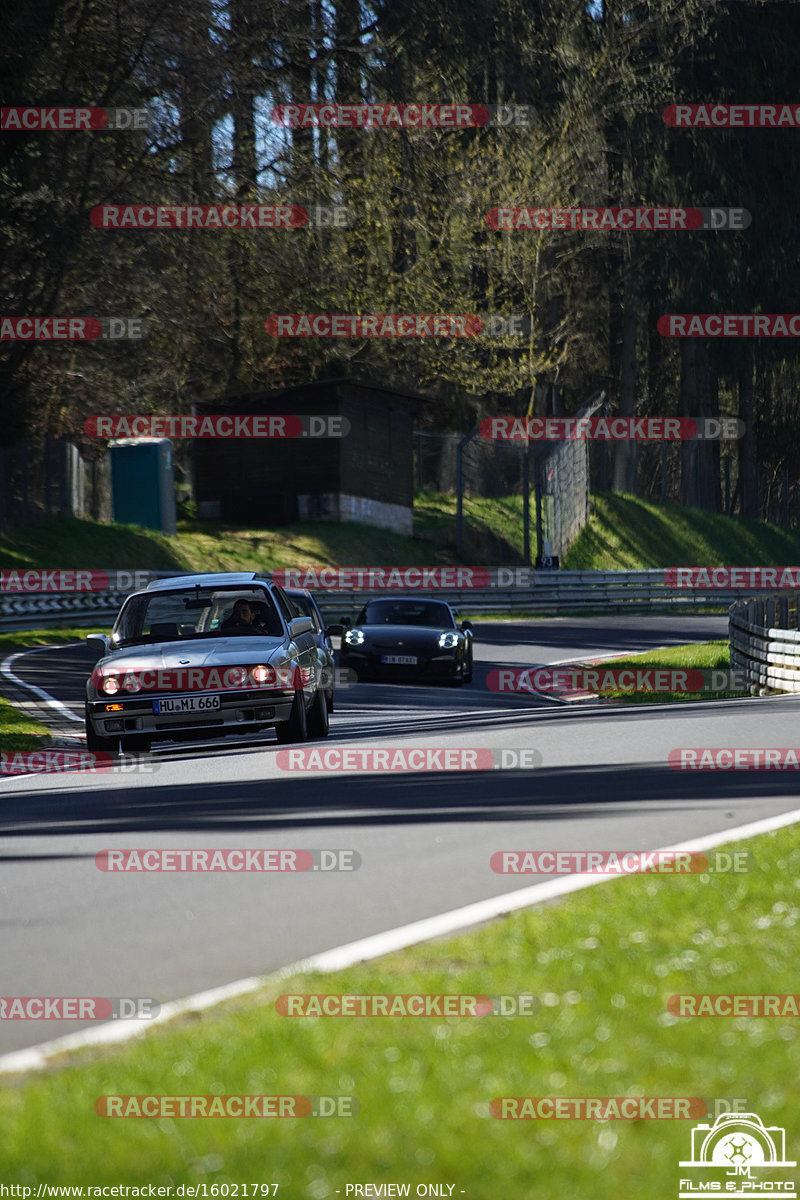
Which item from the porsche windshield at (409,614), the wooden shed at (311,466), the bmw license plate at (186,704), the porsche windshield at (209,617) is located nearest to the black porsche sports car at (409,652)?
the porsche windshield at (409,614)

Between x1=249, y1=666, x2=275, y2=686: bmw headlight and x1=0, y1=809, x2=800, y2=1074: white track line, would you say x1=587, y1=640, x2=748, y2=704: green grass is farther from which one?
x1=0, y1=809, x2=800, y2=1074: white track line

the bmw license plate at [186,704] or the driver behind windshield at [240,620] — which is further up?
the driver behind windshield at [240,620]

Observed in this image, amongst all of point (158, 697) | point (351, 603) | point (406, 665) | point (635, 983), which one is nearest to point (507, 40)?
point (351, 603)

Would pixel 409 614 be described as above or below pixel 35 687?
above

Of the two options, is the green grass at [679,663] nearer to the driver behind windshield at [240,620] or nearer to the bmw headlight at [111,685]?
the driver behind windshield at [240,620]

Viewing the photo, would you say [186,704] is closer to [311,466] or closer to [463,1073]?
[463,1073]

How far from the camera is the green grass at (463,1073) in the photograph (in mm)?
4023

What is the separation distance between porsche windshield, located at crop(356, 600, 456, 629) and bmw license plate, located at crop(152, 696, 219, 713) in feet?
38.1

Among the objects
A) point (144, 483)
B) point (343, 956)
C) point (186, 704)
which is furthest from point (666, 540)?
point (343, 956)

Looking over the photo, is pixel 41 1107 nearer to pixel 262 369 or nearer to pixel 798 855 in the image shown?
pixel 798 855

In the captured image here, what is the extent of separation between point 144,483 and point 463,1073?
42.0m

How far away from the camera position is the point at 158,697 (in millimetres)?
14453

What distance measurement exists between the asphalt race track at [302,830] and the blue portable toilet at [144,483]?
28777 mm

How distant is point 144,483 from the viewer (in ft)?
151
